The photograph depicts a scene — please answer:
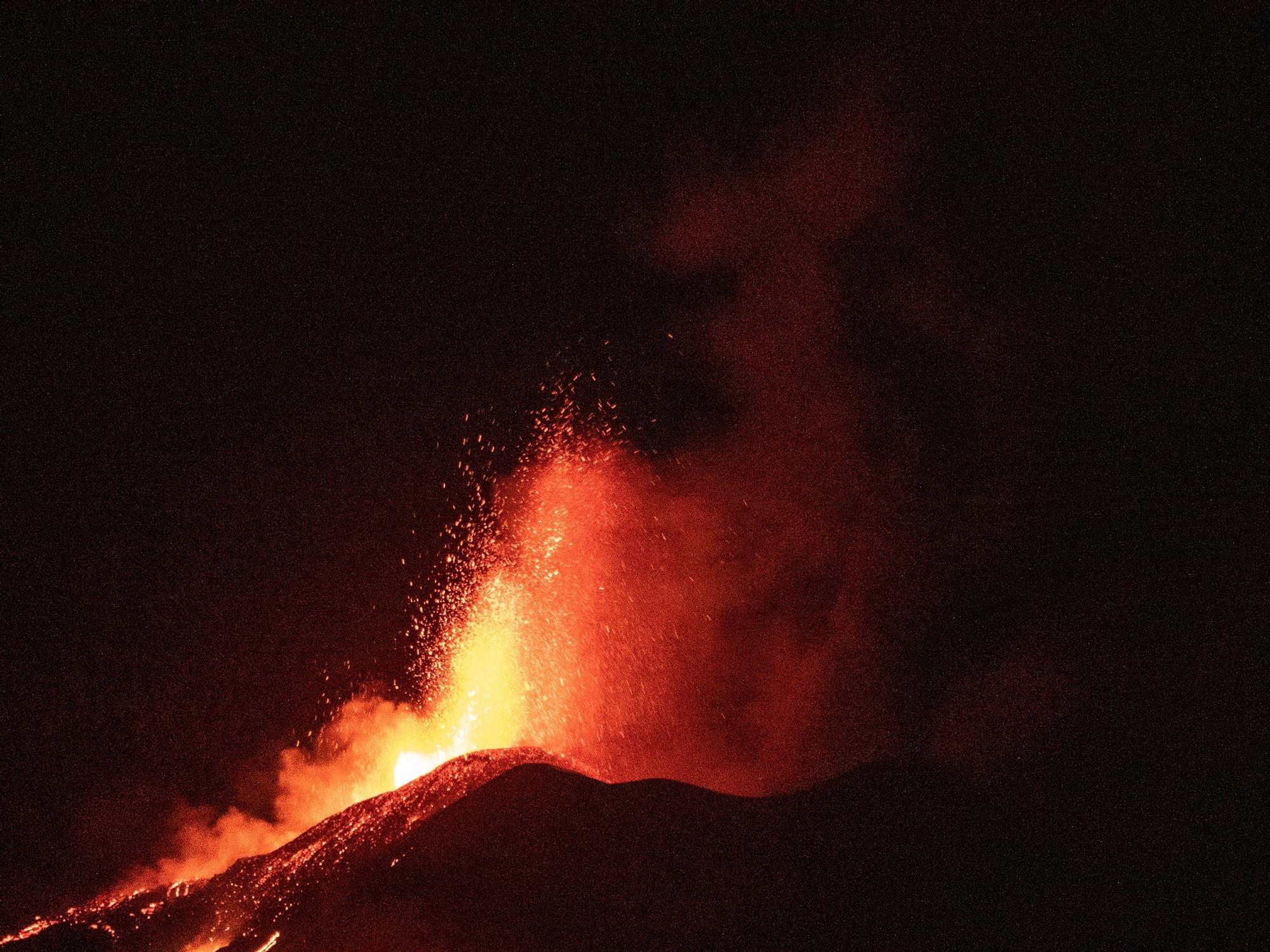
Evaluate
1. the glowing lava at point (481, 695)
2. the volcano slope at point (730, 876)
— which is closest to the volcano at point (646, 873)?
the volcano slope at point (730, 876)

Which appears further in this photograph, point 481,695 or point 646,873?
point 481,695

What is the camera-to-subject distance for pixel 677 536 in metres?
8.07

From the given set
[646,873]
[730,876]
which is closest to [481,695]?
[646,873]

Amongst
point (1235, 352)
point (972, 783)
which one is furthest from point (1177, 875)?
point (1235, 352)

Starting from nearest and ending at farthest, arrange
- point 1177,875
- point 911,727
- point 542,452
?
point 1177,875
point 911,727
point 542,452

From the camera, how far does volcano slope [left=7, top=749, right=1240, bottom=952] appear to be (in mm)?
3727

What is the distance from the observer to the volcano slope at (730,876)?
12.2 feet

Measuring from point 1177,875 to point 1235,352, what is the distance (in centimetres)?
306

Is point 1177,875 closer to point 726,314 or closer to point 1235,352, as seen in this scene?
point 1235,352

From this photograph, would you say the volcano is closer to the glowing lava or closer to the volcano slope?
the volcano slope

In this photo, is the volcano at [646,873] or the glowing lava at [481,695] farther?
the glowing lava at [481,695]

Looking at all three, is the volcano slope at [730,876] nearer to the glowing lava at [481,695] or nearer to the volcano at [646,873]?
the volcano at [646,873]

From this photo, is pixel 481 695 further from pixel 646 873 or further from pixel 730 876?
pixel 730 876

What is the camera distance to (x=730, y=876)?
4004mm
